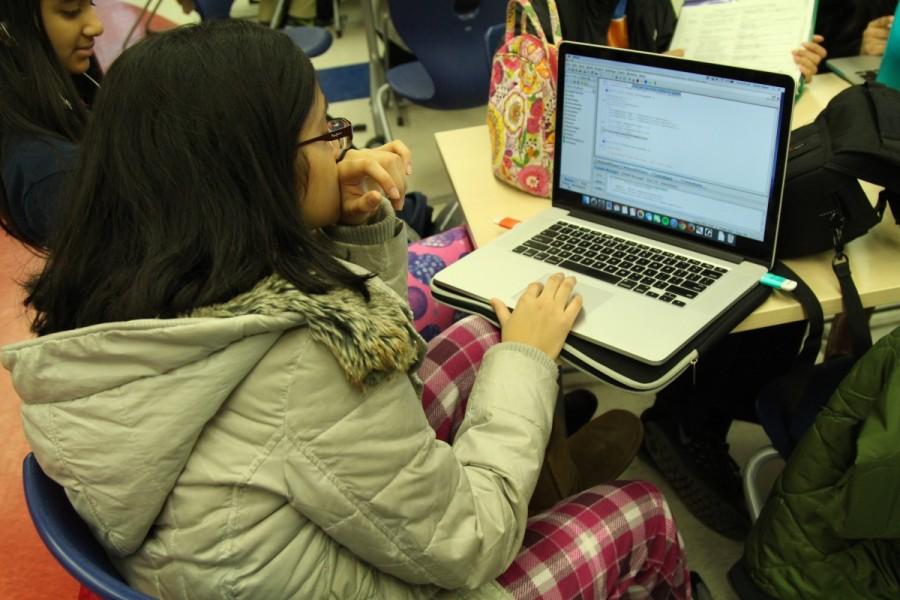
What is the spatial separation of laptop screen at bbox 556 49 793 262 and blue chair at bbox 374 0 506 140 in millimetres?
1291

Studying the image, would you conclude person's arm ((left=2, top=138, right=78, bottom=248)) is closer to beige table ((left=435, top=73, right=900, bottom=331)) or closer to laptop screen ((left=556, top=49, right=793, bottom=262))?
beige table ((left=435, top=73, right=900, bottom=331))

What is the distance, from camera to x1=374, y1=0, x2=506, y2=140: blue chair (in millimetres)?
2422

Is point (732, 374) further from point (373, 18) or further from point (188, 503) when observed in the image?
point (373, 18)

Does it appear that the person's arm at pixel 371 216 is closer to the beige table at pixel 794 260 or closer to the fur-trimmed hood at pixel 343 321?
the beige table at pixel 794 260

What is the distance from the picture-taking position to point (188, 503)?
0.70 m

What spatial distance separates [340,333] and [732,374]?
112 centimetres

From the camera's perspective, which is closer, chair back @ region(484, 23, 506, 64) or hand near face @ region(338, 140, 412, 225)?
hand near face @ region(338, 140, 412, 225)

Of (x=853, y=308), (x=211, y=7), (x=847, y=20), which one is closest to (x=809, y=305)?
(x=853, y=308)

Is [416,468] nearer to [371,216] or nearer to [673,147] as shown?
[371,216]

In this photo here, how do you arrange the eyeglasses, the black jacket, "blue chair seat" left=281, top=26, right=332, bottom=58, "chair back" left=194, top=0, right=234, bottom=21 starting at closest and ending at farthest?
the eyeglasses, the black jacket, "blue chair seat" left=281, top=26, right=332, bottom=58, "chair back" left=194, top=0, right=234, bottom=21

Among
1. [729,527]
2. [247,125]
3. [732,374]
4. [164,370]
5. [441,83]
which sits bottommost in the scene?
[729,527]

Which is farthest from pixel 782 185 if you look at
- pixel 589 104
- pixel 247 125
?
pixel 247 125

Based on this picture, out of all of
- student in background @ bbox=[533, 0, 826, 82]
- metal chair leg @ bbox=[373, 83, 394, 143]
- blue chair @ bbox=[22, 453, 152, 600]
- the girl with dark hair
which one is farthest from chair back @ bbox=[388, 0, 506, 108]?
blue chair @ bbox=[22, 453, 152, 600]

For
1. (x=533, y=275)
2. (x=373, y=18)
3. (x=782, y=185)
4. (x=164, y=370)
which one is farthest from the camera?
(x=373, y=18)
